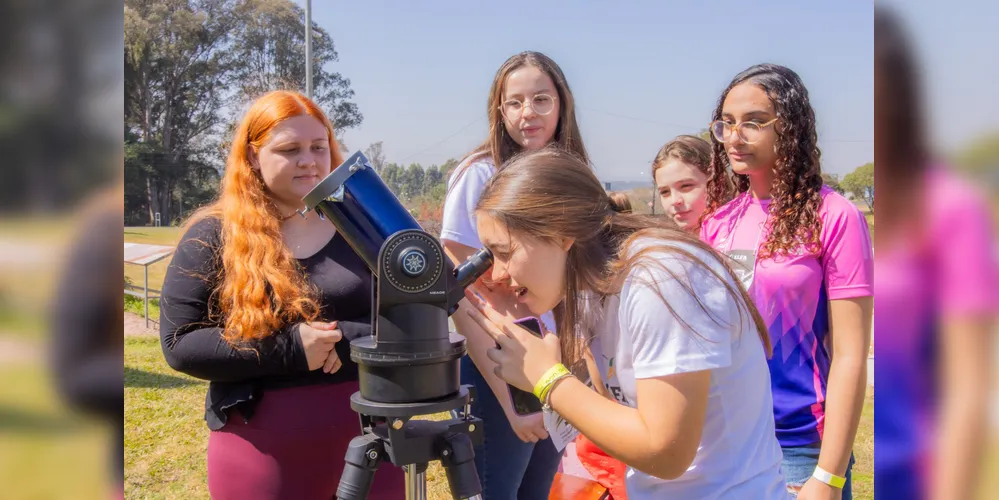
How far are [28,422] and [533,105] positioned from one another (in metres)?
1.49

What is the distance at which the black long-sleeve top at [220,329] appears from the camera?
5.34 feet

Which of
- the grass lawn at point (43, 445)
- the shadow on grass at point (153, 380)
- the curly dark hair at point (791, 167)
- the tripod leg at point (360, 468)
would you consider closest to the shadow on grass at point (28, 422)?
the grass lawn at point (43, 445)

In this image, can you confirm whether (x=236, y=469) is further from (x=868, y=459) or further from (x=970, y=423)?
(x=868, y=459)

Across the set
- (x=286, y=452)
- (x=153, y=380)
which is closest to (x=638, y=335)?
(x=286, y=452)

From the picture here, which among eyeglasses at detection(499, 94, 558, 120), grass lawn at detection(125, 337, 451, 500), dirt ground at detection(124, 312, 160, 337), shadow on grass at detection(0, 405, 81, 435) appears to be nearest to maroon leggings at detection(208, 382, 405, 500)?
shadow on grass at detection(0, 405, 81, 435)

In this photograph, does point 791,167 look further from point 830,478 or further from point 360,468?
point 360,468

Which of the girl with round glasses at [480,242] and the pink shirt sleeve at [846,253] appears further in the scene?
the girl with round glasses at [480,242]

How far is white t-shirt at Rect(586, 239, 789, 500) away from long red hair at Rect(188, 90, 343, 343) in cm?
85

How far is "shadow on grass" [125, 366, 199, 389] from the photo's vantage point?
614 centimetres

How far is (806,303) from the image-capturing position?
1.68 meters

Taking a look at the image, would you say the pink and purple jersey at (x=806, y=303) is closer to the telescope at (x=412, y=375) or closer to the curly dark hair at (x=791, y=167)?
the curly dark hair at (x=791, y=167)

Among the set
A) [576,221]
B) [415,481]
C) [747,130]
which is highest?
[747,130]

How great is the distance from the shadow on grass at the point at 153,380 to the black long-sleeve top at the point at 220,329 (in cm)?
503

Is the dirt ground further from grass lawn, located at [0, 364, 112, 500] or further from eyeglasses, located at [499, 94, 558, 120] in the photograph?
grass lawn, located at [0, 364, 112, 500]
